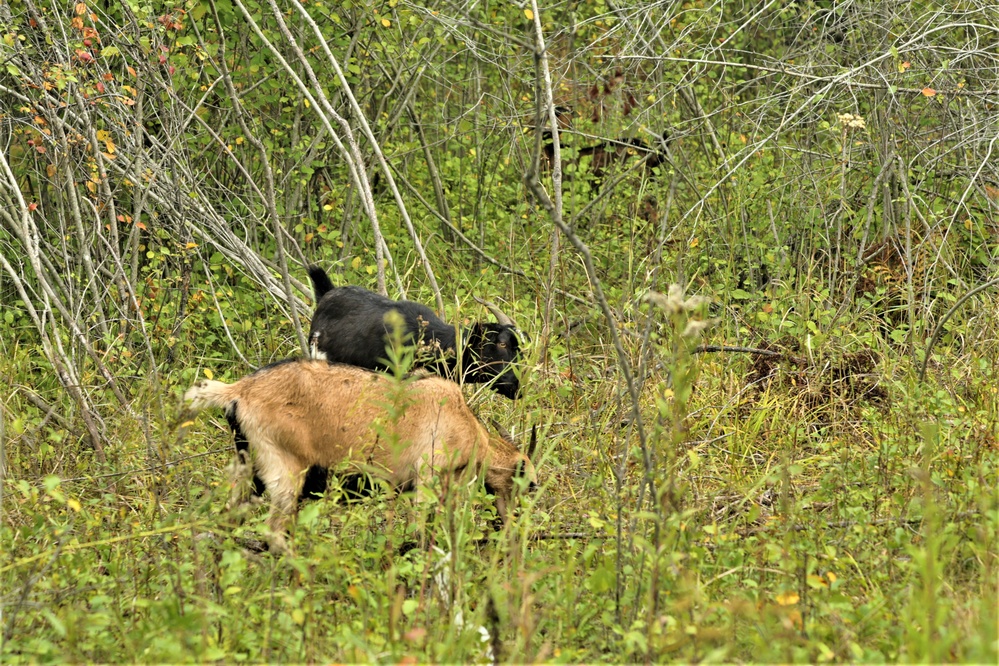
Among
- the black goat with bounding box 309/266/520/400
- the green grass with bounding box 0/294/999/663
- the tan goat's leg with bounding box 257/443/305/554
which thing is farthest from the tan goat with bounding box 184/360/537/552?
the black goat with bounding box 309/266/520/400

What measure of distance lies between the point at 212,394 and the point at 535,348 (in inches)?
65.7

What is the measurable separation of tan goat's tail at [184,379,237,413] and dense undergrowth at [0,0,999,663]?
0.28 m

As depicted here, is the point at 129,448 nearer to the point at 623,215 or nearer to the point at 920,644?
the point at 920,644

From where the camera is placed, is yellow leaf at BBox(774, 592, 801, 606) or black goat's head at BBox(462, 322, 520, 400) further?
black goat's head at BBox(462, 322, 520, 400)

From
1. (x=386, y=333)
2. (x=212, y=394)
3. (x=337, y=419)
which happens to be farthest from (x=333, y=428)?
(x=386, y=333)

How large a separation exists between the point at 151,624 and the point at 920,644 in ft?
7.46

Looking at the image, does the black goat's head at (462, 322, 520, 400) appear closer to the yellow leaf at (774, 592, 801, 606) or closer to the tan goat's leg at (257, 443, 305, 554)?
the tan goat's leg at (257, 443, 305, 554)

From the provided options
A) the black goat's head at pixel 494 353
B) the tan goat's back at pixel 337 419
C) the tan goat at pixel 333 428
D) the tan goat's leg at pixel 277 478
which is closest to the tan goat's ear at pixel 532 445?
Answer: the tan goat at pixel 333 428

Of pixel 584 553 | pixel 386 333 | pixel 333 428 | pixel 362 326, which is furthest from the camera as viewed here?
pixel 362 326

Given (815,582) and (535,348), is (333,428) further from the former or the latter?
(815,582)

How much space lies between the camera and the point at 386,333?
6129 mm

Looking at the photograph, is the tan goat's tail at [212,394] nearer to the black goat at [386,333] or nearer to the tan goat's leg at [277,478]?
the tan goat's leg at [277,478]

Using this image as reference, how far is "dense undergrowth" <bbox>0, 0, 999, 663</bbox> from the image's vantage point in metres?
3.45

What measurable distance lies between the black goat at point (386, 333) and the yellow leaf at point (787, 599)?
268 centimetres
